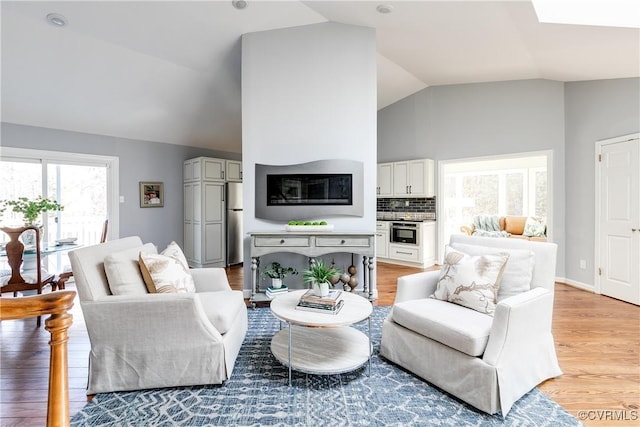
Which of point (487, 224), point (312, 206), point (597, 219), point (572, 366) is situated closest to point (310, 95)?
point (312, 206)

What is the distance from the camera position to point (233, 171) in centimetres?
612

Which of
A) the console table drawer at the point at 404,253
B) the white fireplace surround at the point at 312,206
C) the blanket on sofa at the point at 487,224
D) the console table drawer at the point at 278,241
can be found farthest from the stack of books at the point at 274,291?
the blanket on sofa at the point at 487,224

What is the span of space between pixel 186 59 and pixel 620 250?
19.2ft

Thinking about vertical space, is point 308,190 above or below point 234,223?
above

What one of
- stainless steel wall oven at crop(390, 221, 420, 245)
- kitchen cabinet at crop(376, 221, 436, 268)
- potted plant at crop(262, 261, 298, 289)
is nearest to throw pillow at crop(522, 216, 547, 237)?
kitchen cabinet at crop(376, 221, 436, 268)

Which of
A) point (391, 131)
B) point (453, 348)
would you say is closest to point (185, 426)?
point (453, 348)

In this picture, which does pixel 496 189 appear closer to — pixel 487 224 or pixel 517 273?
A: pixel 487 224

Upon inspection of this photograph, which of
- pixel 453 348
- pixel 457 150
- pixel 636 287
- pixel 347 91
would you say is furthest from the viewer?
pixel 457 150

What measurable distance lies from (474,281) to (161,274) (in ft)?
6.68

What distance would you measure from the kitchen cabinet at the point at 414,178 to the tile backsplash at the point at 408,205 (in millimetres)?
215

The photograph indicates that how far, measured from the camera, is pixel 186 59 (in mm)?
4312

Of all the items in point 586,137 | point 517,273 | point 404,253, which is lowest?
point 404,253

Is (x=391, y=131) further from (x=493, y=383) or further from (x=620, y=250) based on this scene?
(x=493, y=383)

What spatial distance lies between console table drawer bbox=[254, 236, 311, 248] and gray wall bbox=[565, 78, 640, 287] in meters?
3.69
